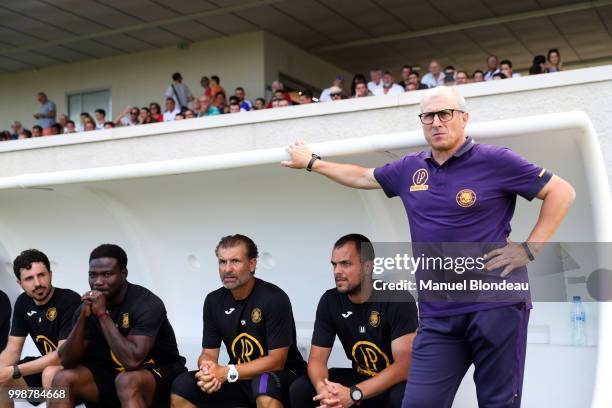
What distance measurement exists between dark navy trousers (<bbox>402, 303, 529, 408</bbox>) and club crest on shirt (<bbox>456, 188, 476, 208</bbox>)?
0.41 metres

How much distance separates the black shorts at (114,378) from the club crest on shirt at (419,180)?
80.7 inches

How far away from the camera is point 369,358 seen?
4.25m

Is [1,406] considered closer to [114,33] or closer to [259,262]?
[259,262]

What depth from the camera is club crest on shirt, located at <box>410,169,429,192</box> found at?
3.33 metres

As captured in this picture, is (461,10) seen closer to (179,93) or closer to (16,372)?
(179,93)

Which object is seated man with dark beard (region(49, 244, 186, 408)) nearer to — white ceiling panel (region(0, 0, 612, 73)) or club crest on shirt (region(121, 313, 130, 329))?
club crest on shirt (region(121, 313, 130, 329))

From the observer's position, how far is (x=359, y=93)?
27.4 ft

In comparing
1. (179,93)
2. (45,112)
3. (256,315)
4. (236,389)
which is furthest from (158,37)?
(236,389)

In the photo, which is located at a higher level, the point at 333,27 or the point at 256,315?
the point at 333,27

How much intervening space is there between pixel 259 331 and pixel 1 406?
1.69m

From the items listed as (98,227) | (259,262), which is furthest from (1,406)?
(259,262)

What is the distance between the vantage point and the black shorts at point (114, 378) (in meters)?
4.62

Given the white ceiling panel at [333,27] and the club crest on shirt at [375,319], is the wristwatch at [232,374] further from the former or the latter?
the white ceiling panel at [333,27]

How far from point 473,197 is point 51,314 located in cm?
318
